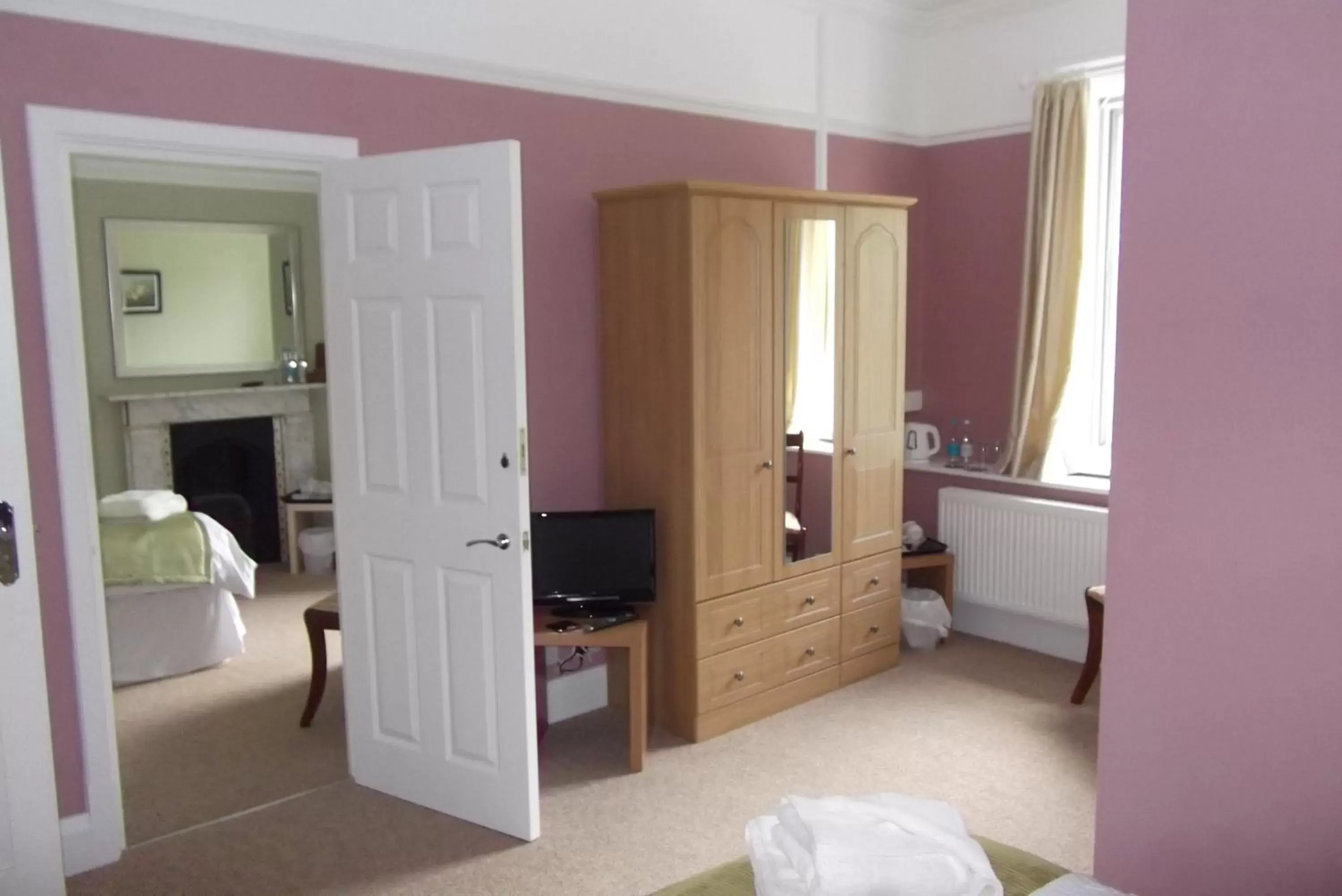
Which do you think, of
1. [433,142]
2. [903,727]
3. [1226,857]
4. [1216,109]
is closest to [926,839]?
[1226,857]

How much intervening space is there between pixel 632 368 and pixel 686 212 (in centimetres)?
63

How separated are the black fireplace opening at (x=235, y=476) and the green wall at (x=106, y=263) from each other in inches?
11.5

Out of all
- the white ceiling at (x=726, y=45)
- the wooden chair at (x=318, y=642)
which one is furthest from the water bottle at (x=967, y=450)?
the wooden chair at (x=318, y=642)

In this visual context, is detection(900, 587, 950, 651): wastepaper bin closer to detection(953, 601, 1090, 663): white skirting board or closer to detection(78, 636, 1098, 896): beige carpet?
detection(953, 601, 1090, 663): white skirting board

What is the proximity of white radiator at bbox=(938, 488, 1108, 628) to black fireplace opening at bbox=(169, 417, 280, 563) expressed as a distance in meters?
4.31

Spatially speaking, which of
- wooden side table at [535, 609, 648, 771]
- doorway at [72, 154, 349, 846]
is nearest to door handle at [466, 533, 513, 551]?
wooden side table at [535, 609, 648, 771]

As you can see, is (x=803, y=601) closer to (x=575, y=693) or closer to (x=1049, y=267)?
(x=575, y=693)

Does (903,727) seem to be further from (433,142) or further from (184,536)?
(184,536)

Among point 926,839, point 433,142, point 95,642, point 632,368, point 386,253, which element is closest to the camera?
point 926,839

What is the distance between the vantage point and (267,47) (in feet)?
10.5

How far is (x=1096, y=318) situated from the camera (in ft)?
16.2

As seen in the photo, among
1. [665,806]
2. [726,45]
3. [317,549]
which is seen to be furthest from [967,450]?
[317,549]

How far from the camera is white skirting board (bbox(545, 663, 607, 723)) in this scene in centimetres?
417

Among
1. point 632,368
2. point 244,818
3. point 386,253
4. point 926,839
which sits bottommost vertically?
point 244,818
